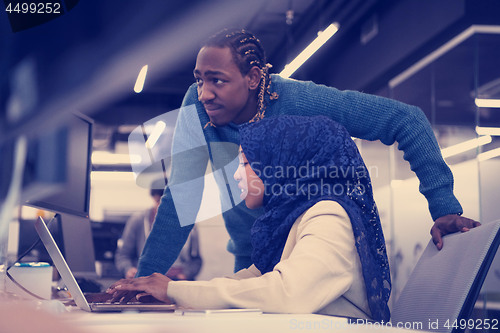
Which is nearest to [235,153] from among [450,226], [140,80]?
Result: [450,226]

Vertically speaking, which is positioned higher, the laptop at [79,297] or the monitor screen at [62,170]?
the monitor screen at [62,170]

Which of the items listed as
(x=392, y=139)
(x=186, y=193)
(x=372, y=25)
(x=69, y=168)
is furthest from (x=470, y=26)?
(x=69, y=168)

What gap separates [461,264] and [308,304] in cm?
36

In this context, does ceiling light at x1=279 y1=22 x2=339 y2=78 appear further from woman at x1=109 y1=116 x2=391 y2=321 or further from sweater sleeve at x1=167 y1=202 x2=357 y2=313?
sweater sleeve at x1=167 y1=202 x2=357 y2=313

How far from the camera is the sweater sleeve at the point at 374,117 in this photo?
1807 mm

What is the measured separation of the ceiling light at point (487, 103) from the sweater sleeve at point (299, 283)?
337cm

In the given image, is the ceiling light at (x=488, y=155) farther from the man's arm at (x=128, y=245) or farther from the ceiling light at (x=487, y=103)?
the man's arm at (x=128, y=245)

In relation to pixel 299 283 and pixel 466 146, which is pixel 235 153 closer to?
pixel 299 283

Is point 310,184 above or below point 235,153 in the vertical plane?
below

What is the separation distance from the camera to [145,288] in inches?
47.8

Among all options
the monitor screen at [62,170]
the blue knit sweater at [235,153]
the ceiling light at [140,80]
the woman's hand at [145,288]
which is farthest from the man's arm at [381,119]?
the ceiling light at [140,80]

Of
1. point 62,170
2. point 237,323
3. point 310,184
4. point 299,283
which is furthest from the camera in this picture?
point 62,170

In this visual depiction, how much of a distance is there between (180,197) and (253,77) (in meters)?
0.47

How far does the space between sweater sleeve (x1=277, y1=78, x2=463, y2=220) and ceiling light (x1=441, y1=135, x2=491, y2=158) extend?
2535 millimetres
